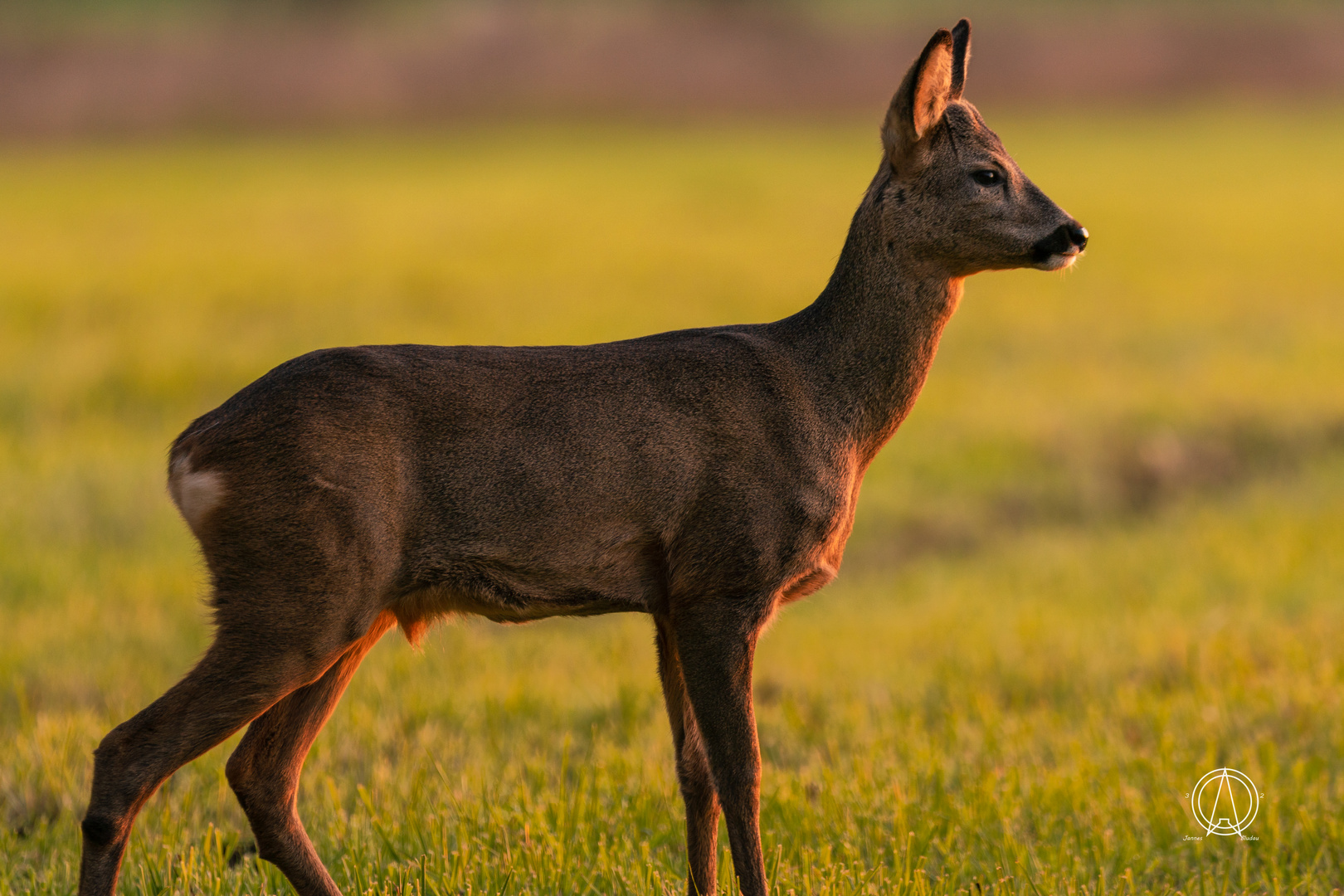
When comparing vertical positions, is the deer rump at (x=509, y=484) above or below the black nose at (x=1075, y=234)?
below

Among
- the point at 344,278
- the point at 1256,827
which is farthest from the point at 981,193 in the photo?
the point at 344,278

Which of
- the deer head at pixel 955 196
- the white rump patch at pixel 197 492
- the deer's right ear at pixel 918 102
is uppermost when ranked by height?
the deer's right ear at pixel 918 102

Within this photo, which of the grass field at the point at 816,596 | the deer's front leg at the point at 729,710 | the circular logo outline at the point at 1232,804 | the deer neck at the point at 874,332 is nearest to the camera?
the deer's front leg at the point at 729,710

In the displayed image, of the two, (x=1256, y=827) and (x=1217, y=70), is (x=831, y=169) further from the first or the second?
(x=1256, y=827)

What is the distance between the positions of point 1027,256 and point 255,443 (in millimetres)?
2241

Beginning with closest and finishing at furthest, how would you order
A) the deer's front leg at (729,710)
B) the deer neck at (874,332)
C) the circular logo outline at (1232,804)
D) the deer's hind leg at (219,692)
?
the deer's hind leg at (219,692)
the deer's front leg at (729,710)
the deer neck at (874,332)
the circular logo outline at (1232,804)

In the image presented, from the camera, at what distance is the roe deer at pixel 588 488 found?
3709mm

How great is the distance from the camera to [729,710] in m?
3.99

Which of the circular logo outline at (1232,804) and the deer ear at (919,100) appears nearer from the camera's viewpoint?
the deer ear at (919,100)

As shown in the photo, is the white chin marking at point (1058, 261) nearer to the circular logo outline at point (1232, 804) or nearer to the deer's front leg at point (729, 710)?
the deer's front leg at point (729, 710)

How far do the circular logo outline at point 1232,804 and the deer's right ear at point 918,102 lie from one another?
268cm

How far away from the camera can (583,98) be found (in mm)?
39625

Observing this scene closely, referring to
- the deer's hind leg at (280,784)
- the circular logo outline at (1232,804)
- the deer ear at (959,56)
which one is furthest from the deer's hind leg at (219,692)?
the circular logo outline at (1232,804)

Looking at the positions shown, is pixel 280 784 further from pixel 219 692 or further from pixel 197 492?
pixel 197 492
